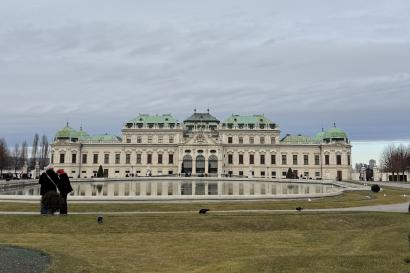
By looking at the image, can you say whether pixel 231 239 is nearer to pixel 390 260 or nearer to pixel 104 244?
pixel 104 244

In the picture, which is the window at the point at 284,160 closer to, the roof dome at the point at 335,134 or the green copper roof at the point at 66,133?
the roof dome at the point at 335,134

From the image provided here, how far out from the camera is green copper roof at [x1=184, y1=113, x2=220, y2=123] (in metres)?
141

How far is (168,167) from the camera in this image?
13062 centimetres

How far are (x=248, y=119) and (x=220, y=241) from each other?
377 ft

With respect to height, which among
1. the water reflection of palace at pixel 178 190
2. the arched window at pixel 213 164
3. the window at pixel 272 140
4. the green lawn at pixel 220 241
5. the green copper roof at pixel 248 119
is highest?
the green copper roof at pixel 248 119

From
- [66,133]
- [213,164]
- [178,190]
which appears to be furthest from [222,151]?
[178,190]

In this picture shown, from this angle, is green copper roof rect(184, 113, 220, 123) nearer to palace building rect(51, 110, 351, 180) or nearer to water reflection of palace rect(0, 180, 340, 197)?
palace building rect(51, 110, 351, 180)

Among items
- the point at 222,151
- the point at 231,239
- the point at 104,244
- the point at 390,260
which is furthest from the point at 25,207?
the point at 222,151

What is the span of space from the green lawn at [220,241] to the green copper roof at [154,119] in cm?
10755

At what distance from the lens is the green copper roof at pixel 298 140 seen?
133 m

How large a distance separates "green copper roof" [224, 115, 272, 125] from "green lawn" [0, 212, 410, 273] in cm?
10457

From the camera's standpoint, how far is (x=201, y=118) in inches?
5605

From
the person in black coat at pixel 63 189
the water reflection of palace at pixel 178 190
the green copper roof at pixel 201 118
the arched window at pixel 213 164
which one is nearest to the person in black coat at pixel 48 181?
the person in black coat at pixel 63 189

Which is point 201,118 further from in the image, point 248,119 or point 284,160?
point 284,160
